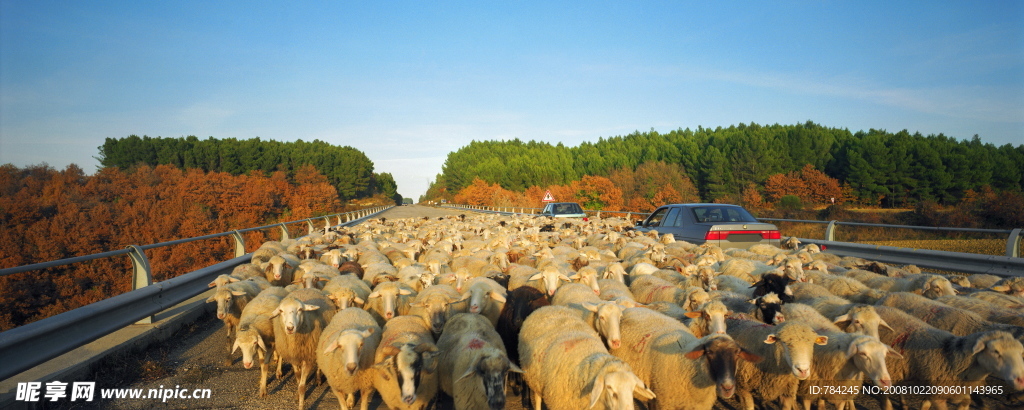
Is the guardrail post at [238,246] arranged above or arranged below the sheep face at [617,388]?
above

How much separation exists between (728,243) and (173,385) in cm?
1083

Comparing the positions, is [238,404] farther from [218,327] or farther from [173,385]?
[218,327]

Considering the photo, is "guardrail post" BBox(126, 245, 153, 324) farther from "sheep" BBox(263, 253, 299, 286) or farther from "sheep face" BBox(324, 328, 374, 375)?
"sheep face" BBox(324, 328, 374, 375)

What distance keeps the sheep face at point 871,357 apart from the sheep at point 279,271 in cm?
832

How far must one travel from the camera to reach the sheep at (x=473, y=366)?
14.4 feet

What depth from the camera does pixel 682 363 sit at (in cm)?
461

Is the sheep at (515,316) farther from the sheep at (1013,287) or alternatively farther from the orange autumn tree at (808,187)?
the orange autumn tree at (808,187)

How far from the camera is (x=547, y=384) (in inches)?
183

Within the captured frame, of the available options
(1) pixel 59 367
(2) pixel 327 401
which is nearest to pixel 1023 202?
(2) pixel 327 401

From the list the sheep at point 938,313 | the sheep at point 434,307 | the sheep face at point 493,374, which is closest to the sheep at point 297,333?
the sheep at point 434,307

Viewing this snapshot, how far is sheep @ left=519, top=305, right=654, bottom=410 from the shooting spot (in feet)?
12.9

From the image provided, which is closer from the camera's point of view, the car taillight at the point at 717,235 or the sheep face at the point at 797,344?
the sheep face at the point at 797,344

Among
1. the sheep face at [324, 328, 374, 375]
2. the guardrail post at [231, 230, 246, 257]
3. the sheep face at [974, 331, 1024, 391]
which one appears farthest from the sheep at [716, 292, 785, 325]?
the guardrail post at [231, 230, 246, 257]

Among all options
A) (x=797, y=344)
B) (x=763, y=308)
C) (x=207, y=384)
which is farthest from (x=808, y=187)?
(x=207, y=384)
